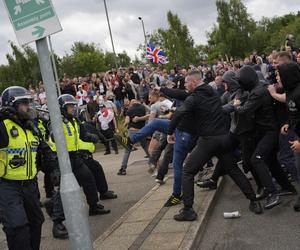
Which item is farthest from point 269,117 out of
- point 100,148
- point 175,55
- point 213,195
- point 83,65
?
point 83,65

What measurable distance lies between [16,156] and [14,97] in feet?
1.98

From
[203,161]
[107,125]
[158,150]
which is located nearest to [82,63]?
[107,125]

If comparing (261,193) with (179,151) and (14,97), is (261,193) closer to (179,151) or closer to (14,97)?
(179,151)

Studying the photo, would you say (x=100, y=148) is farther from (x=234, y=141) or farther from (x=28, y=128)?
(x=28, y=128)

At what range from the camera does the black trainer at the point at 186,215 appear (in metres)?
6.21

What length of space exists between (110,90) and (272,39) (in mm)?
45606

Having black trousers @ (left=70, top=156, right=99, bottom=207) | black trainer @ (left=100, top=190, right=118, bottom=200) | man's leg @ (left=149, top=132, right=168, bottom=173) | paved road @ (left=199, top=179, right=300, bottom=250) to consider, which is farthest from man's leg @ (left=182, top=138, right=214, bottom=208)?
man's leg @ (left=149, top=132, right=168, bottom=173)

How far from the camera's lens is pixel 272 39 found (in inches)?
2466

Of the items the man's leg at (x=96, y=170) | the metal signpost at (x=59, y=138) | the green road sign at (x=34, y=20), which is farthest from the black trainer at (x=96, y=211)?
the green road sign at (x=34, y=20)

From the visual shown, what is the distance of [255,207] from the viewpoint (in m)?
6.53

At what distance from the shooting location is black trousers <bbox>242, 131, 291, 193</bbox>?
6543mm

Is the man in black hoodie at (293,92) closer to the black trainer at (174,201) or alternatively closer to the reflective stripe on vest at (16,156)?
the black trainer at (174,201)

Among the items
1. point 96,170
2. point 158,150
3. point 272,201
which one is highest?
point 96,170

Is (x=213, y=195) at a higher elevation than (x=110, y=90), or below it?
below
